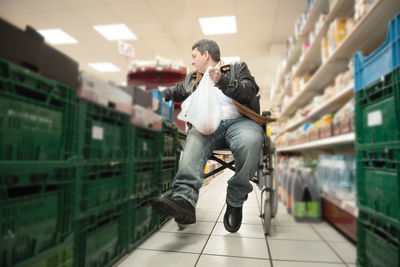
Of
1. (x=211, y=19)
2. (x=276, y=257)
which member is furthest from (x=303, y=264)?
(x=211, y=19)

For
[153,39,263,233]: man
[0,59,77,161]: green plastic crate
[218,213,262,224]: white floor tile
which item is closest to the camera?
[0,59,77,161]: green plastic crate

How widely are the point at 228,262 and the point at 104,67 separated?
7.83 metres

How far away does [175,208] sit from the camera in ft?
3.81

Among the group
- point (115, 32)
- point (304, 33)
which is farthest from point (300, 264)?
point (115, 32)

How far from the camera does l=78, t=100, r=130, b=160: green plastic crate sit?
0.84m

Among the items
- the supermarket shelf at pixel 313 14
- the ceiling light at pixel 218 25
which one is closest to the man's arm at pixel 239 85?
the supermarket shelf at pixel 313 14

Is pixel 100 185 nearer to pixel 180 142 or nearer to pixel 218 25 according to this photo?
pixel 180 142

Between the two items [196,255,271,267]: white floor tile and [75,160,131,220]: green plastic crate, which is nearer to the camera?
[75,160,131,220]: green plastic crate

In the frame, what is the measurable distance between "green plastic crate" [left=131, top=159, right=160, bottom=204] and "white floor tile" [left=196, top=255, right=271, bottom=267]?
0.44 m

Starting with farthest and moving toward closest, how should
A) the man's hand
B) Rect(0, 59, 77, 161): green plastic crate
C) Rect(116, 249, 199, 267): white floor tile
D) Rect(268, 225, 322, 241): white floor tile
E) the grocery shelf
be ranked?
1. the grocery shelf
2. Rect(268, 225, 322, 241): white floor tile
3. the man's hand
4. Rect(116, 249, 199, 267): white floor tile
5. Rect(0, 59, 77, 161): green plastic crate

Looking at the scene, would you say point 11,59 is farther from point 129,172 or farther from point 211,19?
point 211,19

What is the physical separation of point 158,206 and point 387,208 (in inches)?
36.2

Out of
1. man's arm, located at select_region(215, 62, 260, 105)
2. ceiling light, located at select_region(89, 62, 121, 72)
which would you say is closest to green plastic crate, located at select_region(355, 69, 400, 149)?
man's arm, located at select_region(215, 62, 260, 105)

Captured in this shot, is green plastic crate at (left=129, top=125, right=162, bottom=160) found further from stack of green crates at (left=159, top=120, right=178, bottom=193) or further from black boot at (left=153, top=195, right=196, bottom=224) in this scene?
black boot at (left=153, top=195, right=196, bottom=224)
